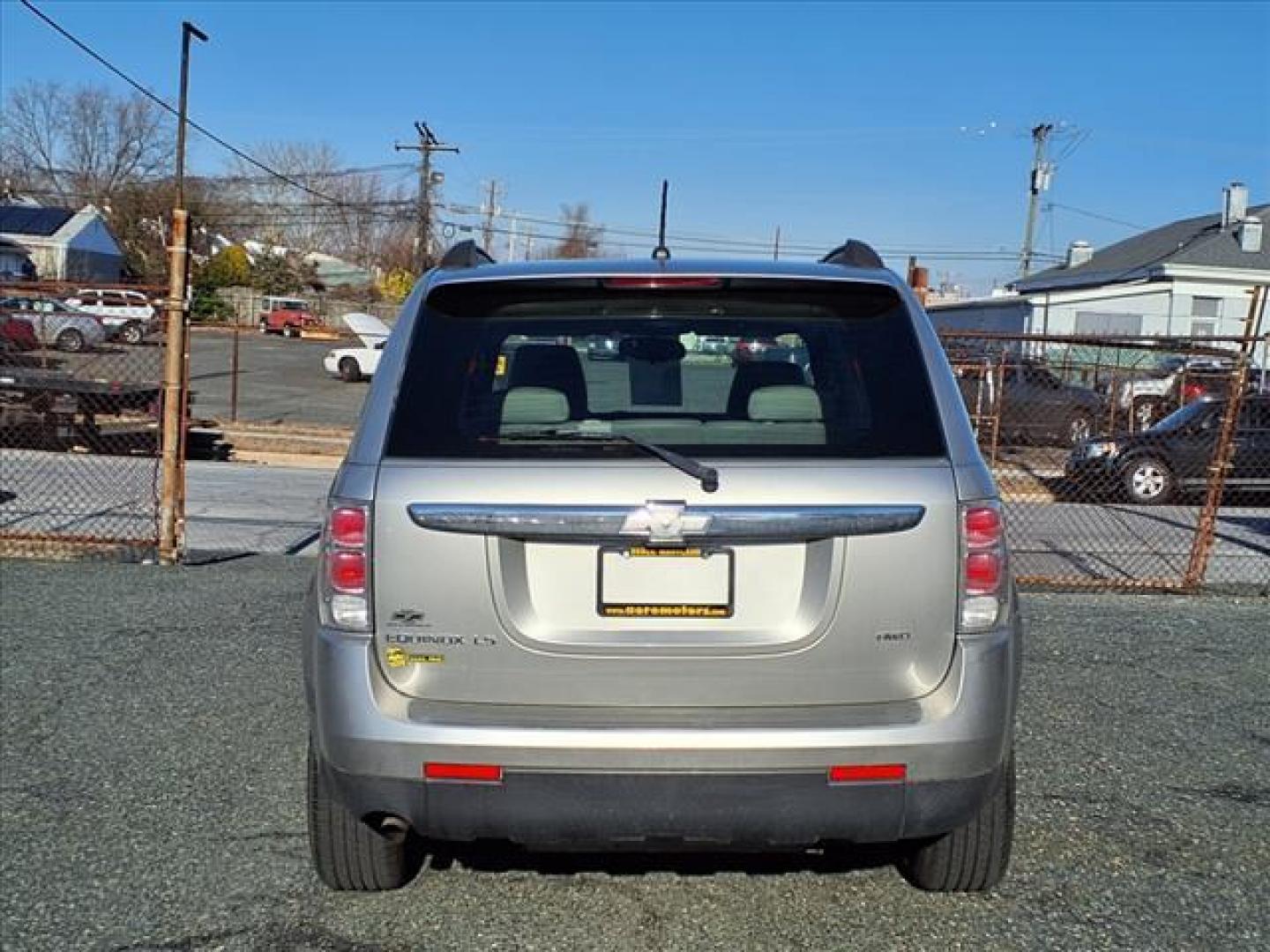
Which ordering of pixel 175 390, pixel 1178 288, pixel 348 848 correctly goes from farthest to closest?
pixel 1178 288 < pixel 175 390 < pixel 348 848

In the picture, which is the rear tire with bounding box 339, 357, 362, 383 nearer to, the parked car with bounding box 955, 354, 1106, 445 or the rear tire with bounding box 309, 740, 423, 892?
the parked car with bounding box 955, 354, 1106, 445

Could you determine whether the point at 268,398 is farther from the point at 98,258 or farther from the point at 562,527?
A: the point at 98,258

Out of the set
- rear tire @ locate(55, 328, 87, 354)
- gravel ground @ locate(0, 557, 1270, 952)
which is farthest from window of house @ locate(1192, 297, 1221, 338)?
gravel ground @ locate(0, 557, 1270, 952)

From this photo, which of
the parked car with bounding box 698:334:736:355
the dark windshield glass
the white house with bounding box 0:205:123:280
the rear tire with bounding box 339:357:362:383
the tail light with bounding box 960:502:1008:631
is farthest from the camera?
the white house with bounding box 0:205:123:280

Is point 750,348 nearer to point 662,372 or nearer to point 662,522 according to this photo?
point 662,372

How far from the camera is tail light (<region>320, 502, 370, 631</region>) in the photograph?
2922mm

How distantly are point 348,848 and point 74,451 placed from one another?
12.5 m

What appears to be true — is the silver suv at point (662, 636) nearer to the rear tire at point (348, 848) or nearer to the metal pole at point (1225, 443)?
the rear tire at point (348, 848)

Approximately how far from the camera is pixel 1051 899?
3.68 m

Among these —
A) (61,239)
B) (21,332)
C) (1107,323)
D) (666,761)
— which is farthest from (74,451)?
(61,239)

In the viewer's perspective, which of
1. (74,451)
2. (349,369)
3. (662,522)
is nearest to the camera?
(662,522)

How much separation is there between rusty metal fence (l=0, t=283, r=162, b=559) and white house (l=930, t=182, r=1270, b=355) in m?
25.8

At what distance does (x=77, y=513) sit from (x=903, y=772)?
898 cm

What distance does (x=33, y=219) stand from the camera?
185 ft
